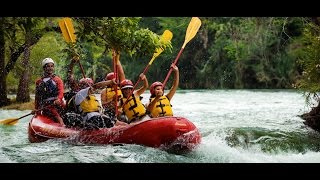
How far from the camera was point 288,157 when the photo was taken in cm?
620

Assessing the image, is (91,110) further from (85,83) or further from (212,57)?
(212,57)

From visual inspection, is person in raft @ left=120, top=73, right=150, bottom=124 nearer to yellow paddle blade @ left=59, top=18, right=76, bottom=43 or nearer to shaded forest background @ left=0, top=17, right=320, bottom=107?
yellow paddle blade @ left=59, top=18, right=76, bottom=43

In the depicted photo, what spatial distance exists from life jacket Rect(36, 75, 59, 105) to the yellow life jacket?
44.3 inches

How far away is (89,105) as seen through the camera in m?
6.38

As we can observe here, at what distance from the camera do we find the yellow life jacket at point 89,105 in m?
6.38

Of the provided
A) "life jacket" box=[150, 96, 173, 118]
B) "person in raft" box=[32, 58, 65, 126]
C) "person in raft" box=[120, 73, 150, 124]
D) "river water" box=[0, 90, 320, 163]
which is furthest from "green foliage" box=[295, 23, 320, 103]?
"person in raft" box=[32, 58, 65, 126]

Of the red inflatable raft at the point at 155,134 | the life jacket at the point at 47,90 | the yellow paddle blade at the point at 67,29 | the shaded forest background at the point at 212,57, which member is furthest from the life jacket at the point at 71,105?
the shaded forest background at the point at 212,57

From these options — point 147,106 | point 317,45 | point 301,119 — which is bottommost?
point 301,119

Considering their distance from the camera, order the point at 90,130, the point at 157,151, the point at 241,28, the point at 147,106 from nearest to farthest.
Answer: the point at 157,151, the point at 90,130, the point at 147,106, the point at 241,28

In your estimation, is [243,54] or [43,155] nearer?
[43,155]

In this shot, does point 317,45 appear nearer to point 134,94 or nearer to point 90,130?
point 134,94

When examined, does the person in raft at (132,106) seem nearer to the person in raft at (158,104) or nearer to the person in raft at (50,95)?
the person in raft at (158,104)
